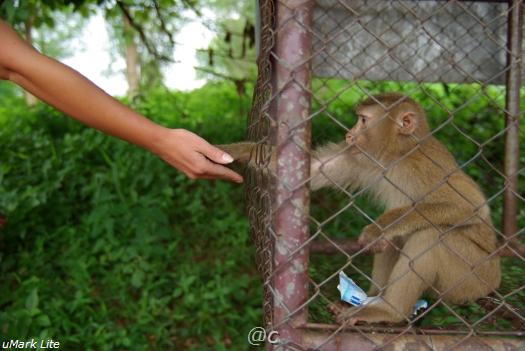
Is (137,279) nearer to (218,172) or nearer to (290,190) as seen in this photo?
(218,172)

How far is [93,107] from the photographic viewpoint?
216 centimetres

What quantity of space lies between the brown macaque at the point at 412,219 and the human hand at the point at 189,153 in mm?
413

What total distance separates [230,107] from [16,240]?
3200mm

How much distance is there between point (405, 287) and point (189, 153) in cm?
112

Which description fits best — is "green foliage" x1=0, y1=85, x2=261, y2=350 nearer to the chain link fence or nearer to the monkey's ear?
the chain link fence

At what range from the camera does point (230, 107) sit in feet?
23.1

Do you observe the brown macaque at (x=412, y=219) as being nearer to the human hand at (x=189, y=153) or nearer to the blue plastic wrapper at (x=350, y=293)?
the blue plastic wrapper at (x=350, y=293)

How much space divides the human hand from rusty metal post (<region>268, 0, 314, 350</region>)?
400 mm

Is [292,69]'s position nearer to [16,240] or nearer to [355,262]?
[355,262]

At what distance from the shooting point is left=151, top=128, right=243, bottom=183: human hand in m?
2.25

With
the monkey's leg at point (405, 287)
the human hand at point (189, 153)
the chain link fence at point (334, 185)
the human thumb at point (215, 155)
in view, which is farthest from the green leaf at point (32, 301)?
the monkey's leg at point (405, 287)

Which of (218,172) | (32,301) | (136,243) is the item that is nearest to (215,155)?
(218,172)

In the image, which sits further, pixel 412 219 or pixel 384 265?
pixel 384 265

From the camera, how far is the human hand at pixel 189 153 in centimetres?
225
